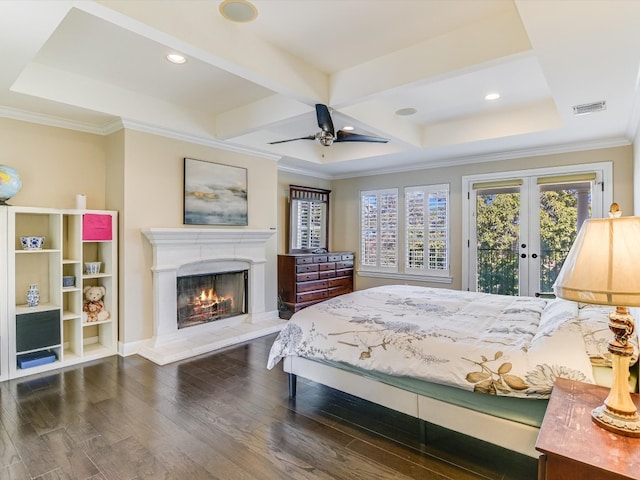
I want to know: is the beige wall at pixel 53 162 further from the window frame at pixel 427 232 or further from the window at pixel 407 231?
the window frame at pixel 427 232

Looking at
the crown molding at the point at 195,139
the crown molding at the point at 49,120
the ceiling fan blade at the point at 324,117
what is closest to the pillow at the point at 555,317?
the ceiling fan blade at the point at 324,117

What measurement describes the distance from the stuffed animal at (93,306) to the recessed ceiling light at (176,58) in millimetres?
2710

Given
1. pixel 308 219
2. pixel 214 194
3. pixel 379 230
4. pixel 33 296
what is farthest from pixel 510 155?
pixel 33 296

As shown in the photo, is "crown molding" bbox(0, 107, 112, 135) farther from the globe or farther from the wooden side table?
the wooden side table

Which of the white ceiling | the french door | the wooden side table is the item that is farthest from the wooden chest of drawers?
the wooden side table

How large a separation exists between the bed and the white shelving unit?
2425 millimetres

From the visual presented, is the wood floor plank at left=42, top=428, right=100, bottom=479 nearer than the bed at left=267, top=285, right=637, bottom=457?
No

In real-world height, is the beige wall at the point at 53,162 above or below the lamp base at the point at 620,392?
above

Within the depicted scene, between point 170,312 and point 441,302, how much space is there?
325 centimetres

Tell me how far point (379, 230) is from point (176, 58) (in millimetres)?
4664

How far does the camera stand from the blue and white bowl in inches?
144

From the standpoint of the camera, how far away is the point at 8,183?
3486mm

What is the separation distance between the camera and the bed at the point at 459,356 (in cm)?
197

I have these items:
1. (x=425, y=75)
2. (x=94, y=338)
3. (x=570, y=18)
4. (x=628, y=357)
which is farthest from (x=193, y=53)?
(x=94, y=338)
